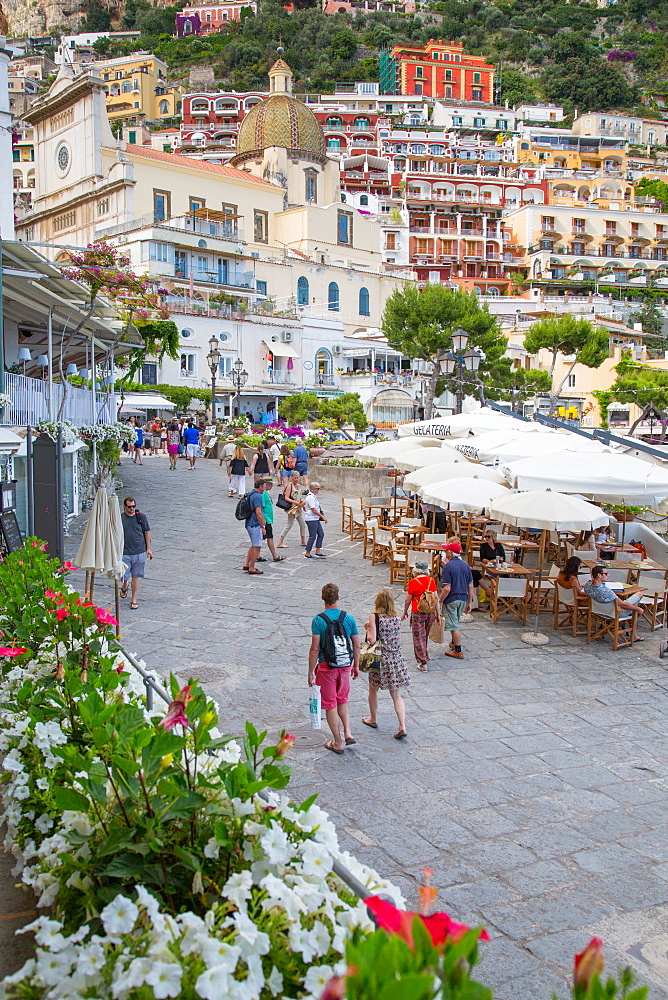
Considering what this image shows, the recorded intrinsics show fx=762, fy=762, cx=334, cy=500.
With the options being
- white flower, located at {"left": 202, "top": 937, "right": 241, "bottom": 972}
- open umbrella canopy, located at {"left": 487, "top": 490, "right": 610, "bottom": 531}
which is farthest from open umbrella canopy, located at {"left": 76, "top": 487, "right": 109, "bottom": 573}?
white flower, located at {"left": 202, "top": 937, "right": 241, "bottom": 972}

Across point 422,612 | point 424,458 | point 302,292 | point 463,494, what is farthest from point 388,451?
point 302,292

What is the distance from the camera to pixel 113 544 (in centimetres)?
763

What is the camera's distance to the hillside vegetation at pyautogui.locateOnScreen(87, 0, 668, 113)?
324ft

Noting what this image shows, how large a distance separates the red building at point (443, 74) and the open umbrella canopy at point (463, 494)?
10057 centimetres

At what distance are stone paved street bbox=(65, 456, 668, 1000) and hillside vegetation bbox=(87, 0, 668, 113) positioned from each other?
3986 inches

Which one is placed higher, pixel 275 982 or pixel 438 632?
pixel 275 982

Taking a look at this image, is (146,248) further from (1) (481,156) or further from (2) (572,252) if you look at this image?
(1) (481,156)

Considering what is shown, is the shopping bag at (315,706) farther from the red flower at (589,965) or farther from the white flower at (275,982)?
the red flower at (589,965)

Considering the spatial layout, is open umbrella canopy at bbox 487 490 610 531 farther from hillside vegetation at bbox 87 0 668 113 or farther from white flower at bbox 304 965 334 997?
hillside vegetation at bbox 87 0 668 113

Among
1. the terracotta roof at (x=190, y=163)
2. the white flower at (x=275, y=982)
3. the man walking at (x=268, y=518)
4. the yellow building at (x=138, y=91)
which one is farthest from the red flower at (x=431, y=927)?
the yellow building at (x=138, y=91)

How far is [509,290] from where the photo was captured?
71.2m

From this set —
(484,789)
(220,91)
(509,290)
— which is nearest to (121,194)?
(509,290)

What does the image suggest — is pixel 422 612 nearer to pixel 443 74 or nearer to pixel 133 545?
pixel 133 545

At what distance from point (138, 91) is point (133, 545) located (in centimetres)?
9736
